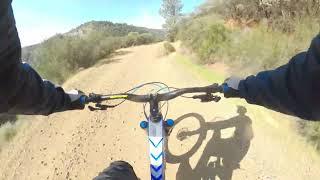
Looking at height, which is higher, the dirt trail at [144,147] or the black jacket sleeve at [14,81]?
the black jacket sleeve at [14,81]

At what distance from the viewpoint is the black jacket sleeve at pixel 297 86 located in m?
2.29

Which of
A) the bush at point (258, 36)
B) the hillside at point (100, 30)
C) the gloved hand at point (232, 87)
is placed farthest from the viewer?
the hillside at point (100, 30)

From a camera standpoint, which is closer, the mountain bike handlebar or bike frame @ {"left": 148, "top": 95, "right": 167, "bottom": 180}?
the mountain bike handlebar

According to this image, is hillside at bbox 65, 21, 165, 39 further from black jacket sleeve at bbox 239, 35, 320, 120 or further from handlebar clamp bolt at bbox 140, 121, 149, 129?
black jacket sleeve at bbox 239, 35, 320, 120

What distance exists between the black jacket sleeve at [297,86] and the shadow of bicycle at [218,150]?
347 cm

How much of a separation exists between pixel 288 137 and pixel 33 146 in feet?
15.8

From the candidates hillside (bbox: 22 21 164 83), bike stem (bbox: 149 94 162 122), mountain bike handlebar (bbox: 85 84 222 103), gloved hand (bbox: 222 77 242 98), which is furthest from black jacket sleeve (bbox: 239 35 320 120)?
hillside (bbox: 22 21 164 83)

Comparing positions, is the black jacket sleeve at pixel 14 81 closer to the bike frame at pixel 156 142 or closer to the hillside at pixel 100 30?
the bike frame at pixel 156 142

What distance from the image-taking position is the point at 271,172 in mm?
6402

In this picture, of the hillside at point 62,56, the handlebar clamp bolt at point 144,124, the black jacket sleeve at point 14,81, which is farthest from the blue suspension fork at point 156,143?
the hillside at point 62,56

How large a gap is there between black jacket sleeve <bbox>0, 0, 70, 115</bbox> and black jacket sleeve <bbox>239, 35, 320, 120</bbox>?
51.8 inches

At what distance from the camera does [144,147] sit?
7.86 meters

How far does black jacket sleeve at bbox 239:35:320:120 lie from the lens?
229 cm

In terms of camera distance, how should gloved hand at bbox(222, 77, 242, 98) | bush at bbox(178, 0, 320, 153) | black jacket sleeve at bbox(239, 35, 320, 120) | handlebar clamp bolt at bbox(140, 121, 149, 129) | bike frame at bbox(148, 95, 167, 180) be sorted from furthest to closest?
bush at bbox(178, 0, 320, 153)
handlebar clamp bolt at bbox(140, 121, 149, 129)
bike frame at bbox(148, 95, 167, 180)
gloved hand at bbox(222, 77, 242, 98)
black jacket sleeve at bbox(239, 35, 320, 120)
